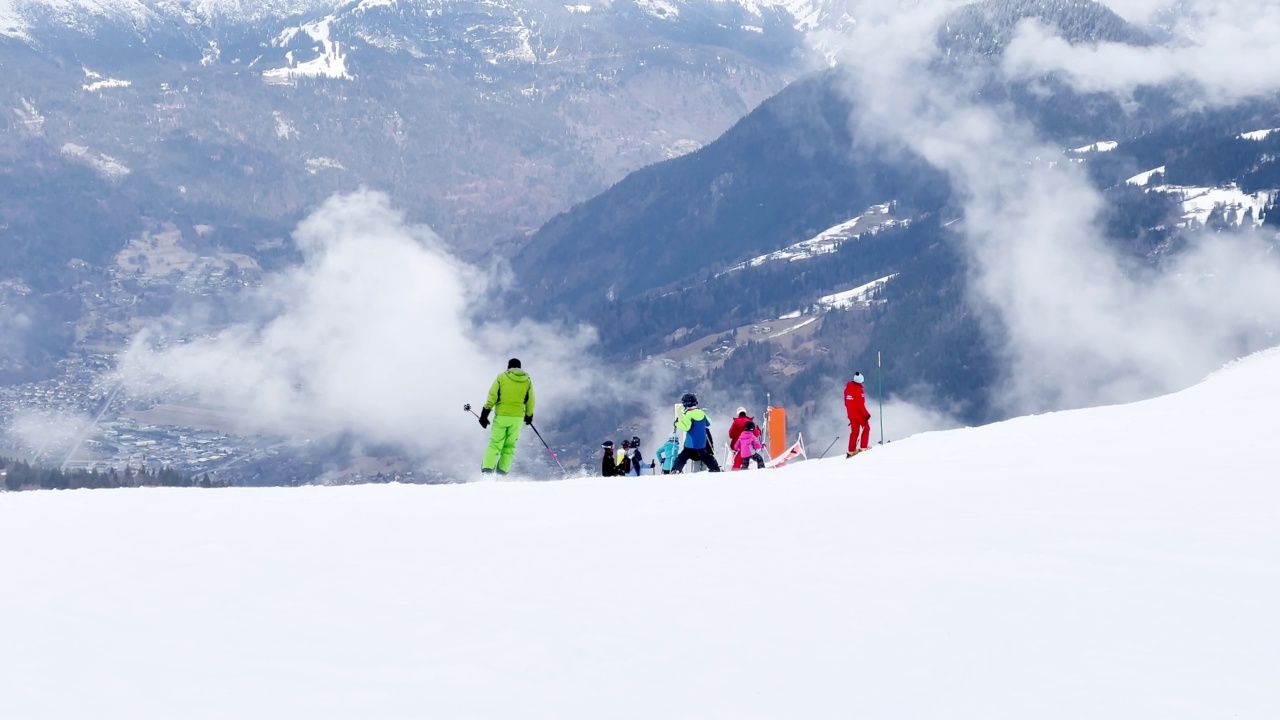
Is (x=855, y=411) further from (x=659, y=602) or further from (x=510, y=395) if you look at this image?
(x=659, y=602)

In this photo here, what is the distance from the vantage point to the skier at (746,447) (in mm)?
29797

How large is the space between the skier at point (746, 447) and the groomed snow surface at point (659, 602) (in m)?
10.8

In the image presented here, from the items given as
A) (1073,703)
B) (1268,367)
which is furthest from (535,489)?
(1268,367)

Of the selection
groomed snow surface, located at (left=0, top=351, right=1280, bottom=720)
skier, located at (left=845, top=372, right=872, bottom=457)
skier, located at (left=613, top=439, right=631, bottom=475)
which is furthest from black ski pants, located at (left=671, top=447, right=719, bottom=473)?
groomed snow surface, located at (left=0, top=351, right=1280, bottom=720)

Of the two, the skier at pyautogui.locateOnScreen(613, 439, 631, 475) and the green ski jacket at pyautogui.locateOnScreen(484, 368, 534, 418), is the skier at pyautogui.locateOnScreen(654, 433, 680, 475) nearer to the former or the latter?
the skier at pyautogui.locateOnScreen(613, 439, 631, 475)

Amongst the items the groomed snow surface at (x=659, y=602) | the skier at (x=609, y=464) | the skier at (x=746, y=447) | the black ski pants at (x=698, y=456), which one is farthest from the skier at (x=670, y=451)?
the groomed snow surface at (x=659, y=602)

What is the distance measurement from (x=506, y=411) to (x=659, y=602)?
43.2 feet

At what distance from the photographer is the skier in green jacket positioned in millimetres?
24922

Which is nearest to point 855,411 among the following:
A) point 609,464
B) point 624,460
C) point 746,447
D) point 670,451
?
point 746,447

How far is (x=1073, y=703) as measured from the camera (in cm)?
948

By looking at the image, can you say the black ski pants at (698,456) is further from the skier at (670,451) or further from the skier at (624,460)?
the skier at (670,451)

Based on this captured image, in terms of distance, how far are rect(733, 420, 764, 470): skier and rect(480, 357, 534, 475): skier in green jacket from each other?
250 inches

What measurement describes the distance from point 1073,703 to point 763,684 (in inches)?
93.7

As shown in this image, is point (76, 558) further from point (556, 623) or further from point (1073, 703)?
point (1073, 703)
